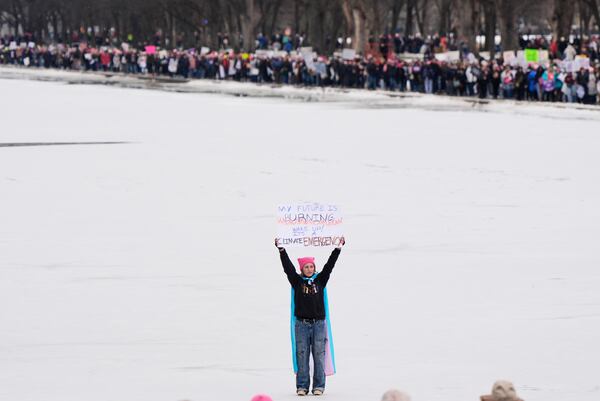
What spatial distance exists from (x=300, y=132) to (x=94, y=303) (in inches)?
1000

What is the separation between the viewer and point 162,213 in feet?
80.0

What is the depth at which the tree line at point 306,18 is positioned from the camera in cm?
6631

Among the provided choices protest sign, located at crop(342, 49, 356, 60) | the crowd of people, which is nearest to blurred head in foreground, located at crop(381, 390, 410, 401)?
the crowd of people

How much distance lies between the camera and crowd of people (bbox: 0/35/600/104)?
48000mm

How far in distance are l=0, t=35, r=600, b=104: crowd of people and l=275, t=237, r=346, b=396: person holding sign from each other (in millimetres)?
35661

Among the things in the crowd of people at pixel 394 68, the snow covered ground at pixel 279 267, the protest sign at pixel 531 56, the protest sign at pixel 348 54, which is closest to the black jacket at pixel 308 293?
the snow covered ground at pixel 279 267

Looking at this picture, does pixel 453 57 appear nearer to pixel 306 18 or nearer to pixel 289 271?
pixel 306 18

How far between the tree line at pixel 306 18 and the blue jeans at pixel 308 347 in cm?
4928

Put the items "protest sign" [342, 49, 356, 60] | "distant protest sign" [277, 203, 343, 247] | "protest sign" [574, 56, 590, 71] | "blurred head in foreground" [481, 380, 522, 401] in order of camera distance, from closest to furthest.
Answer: "blurred head in foreground" [481, 380, 522, 401]
"distant protest sign" [277, 203, 343, 247]
"protest sign" [574, 56, 590, 71]
"protest sign" [342, 49, 356, 60]

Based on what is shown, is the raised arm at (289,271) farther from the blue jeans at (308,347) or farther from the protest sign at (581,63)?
the protest sign at (581,63)

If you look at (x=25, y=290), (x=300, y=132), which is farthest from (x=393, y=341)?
(x=300, y=132)

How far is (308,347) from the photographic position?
460 inches

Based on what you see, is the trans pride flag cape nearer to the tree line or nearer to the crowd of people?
the crowd of people

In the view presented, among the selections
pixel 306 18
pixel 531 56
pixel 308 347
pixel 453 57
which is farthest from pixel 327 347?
pixel 306 18
